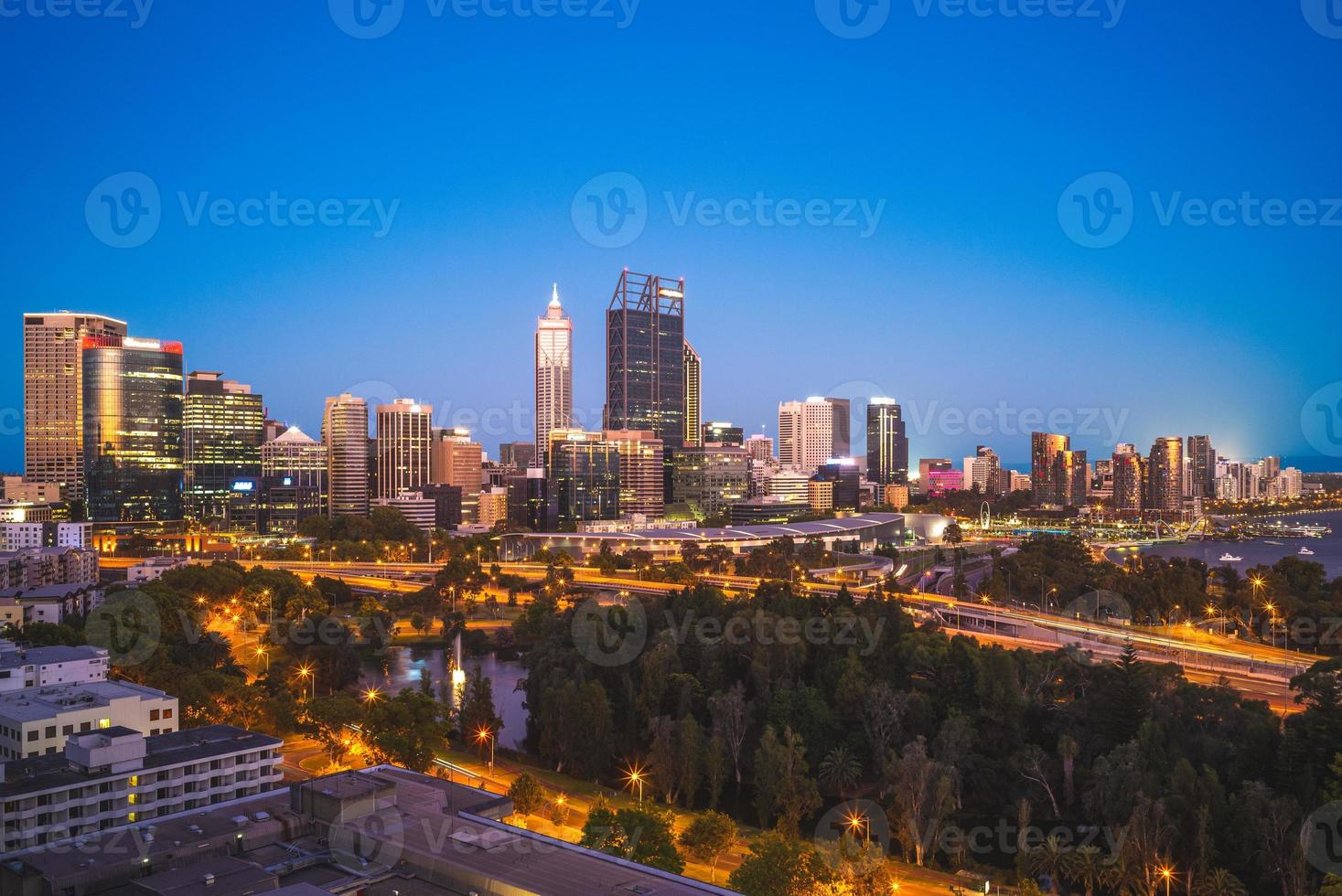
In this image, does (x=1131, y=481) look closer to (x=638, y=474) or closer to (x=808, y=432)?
(x=808, y=432)

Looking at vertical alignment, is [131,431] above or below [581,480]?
above

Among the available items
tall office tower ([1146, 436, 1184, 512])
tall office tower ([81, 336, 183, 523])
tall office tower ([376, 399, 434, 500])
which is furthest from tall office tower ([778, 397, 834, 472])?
tall office tower ([81, 336, 183, 523])

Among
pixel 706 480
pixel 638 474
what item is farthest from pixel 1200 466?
pixel 638 474

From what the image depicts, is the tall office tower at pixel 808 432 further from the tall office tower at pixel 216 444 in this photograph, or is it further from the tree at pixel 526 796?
the tree at pixel 526 796

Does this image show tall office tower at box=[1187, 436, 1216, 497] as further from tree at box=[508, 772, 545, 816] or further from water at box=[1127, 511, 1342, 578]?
tree at box=[508, 772, 545, 816]

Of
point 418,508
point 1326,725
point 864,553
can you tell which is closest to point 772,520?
point 864,553
